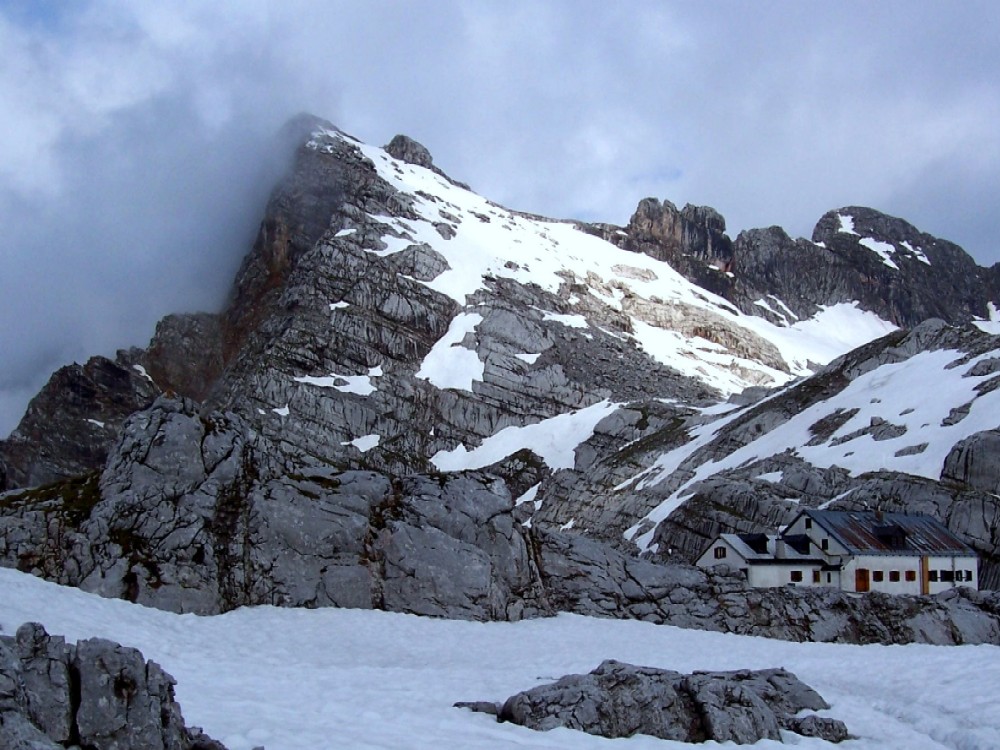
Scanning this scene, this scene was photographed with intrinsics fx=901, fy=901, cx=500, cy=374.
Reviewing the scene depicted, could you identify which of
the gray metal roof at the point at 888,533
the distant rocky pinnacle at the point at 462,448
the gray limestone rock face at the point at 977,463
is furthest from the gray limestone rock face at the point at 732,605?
the gray limestone rock face at the point at 977,463

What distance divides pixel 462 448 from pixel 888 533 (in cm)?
9098

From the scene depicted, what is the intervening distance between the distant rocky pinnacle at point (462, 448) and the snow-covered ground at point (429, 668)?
2417mm

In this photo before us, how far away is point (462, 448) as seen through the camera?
142750 millimetres

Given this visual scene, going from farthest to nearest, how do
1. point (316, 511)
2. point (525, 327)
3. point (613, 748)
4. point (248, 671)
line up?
point (525, 327) → point (316, 511) → point (248, 671) → point (613, 748)

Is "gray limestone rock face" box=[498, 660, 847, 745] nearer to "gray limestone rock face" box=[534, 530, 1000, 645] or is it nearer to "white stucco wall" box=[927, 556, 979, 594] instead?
"gray limestone rock face" box=[534, 530, 1000, 645]

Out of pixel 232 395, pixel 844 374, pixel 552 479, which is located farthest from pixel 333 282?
pixel 844 374

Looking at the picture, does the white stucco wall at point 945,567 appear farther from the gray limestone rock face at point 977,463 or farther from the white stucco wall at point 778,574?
the gray limestone rock face at point 977,463

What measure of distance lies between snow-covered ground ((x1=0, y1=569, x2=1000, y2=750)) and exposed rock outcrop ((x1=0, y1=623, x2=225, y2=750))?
195 cm

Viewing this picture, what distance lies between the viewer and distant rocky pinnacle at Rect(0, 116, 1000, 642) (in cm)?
3562

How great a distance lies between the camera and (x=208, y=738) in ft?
49.5

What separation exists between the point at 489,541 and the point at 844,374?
7744 cm

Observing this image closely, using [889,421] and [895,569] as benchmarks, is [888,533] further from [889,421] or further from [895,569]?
[889,421]

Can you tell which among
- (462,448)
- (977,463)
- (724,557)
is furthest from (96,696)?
(462,448)

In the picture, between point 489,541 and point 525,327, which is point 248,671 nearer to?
point 489,541
